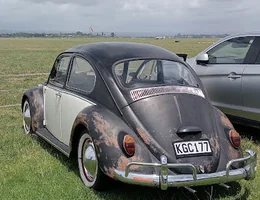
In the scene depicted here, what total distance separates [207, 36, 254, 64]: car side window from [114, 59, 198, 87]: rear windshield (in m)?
1.99

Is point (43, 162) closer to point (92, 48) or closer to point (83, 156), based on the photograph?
point (83, 156)

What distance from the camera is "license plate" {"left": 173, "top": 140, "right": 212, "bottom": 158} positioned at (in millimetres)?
3998

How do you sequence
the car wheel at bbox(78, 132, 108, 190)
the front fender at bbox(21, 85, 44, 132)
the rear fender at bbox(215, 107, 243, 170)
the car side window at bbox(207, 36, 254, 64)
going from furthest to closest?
the car side window at bbox(207, 36, 254, 64) < the front fender at bbox(21, 85, 44, 132) < the car wheel at bbox(78, 132, 108, 190) < the rear fender at bbox(215, 107, 243, 170)

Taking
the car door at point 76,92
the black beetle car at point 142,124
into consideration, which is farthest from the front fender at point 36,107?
the car door at point 76,92

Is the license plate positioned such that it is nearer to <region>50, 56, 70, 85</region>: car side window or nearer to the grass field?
the grass field

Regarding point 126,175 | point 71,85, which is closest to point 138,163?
point 126,175

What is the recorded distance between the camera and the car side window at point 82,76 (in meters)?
4.91

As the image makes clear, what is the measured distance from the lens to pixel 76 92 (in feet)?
16.8

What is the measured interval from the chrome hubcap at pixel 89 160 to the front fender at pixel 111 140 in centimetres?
22

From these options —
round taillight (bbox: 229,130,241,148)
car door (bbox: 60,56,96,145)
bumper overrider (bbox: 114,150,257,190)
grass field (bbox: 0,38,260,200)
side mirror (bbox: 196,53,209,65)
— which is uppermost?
side mirror (bbox: 196,53,209,65)

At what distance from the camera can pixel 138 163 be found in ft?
12.3

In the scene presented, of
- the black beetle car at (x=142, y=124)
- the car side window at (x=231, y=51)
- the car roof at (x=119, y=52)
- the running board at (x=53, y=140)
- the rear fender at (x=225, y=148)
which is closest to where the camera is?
the black beetle car at (x=142, y=124)

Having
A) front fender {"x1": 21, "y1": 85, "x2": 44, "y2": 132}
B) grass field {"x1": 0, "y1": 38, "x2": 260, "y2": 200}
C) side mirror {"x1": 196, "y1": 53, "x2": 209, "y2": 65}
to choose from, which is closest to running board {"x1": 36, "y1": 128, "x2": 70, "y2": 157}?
front fender {"x1": 21, "y1": 85, "x2": 44, "y2": 132}

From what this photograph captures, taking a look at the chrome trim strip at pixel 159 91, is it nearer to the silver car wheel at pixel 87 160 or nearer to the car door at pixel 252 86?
the silver car wheel at pixel 87 160
